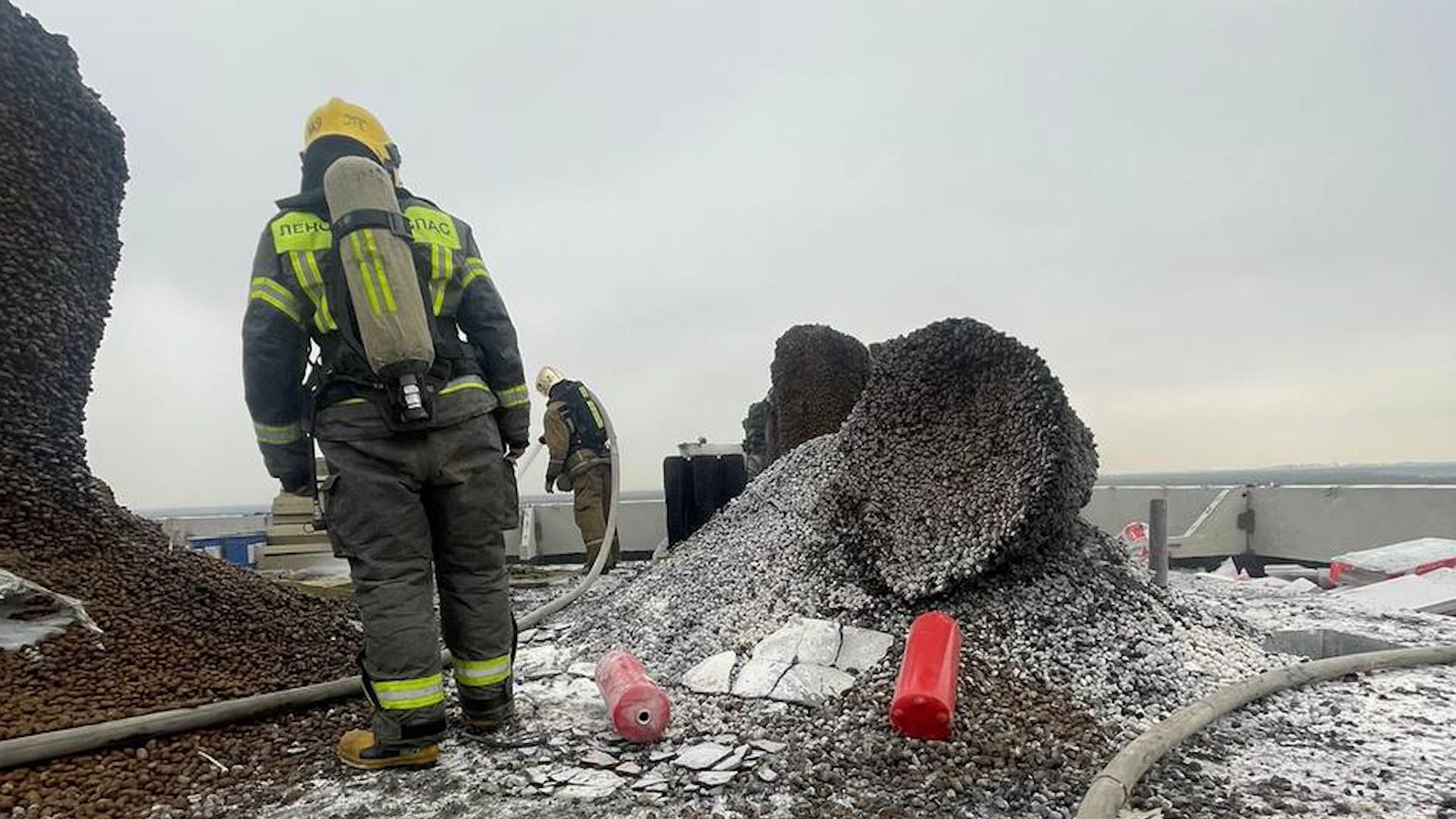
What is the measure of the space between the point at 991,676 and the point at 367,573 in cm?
212

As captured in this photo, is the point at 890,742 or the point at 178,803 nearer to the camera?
the point at 178,803

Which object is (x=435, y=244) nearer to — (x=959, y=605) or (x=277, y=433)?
(x=277, y=433)

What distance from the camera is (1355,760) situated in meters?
2.51

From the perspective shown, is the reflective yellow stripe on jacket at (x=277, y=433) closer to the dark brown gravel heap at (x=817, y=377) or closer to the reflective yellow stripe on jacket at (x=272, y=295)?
the reflective yellow stripe on jacket at (x=272, y=295)

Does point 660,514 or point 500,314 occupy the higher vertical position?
point 500,314

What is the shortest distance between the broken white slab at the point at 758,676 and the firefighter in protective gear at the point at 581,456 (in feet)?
12.7

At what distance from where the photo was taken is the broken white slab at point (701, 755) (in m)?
2.45

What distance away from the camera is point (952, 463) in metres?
3.88

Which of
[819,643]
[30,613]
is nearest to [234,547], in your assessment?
[30,613]

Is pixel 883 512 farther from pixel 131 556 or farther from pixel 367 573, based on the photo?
pixel 131 556

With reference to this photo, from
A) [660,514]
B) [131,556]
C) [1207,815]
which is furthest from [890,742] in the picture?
[660,514]

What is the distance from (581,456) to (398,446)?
14.4ft

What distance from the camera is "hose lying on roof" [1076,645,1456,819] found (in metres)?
1.99

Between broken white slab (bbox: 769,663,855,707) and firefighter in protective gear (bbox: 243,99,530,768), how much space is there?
3.13 ft
